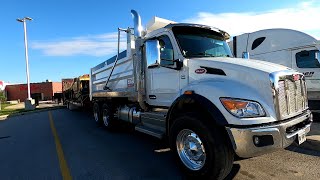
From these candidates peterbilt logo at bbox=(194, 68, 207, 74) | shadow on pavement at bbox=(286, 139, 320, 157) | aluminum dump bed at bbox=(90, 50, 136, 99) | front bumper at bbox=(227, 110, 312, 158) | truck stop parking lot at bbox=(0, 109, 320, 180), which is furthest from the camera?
aluminum dump bed at bbox=(90, 50, 136, 99)

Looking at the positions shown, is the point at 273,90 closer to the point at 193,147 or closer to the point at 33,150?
the point at 193,147

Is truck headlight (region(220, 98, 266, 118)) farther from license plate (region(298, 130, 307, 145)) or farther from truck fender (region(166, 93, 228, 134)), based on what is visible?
license plate (region(298, 130, 307, 145))

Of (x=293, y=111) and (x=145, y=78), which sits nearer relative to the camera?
(x=293, y=111)

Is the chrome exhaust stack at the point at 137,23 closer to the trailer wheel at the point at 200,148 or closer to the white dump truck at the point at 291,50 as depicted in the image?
the trailer wheel at the point at 200,148

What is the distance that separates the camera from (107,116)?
10188 millimetres

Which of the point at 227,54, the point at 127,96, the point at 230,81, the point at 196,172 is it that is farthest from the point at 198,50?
the point at 127,96

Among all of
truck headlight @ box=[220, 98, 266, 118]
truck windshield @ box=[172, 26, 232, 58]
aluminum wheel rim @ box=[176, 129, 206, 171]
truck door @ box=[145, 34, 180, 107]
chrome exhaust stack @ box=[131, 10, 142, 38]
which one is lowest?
aluminum wheel rim @ box=[176, 129, 206, 171]

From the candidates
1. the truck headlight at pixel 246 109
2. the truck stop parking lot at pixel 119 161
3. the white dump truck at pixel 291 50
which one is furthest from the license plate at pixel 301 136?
the white dump truck at pixel 291 50

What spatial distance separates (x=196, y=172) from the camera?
468cm

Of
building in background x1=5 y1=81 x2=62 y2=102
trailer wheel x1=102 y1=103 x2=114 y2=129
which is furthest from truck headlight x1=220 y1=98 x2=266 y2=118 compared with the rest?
building in background x1=5 y1=81 x2=62 y2=102

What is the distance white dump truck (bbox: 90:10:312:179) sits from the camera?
4180mm

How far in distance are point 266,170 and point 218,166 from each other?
1.36 meters

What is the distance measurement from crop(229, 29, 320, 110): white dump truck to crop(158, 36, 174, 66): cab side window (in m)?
7.49

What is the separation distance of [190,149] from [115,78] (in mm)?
5076
